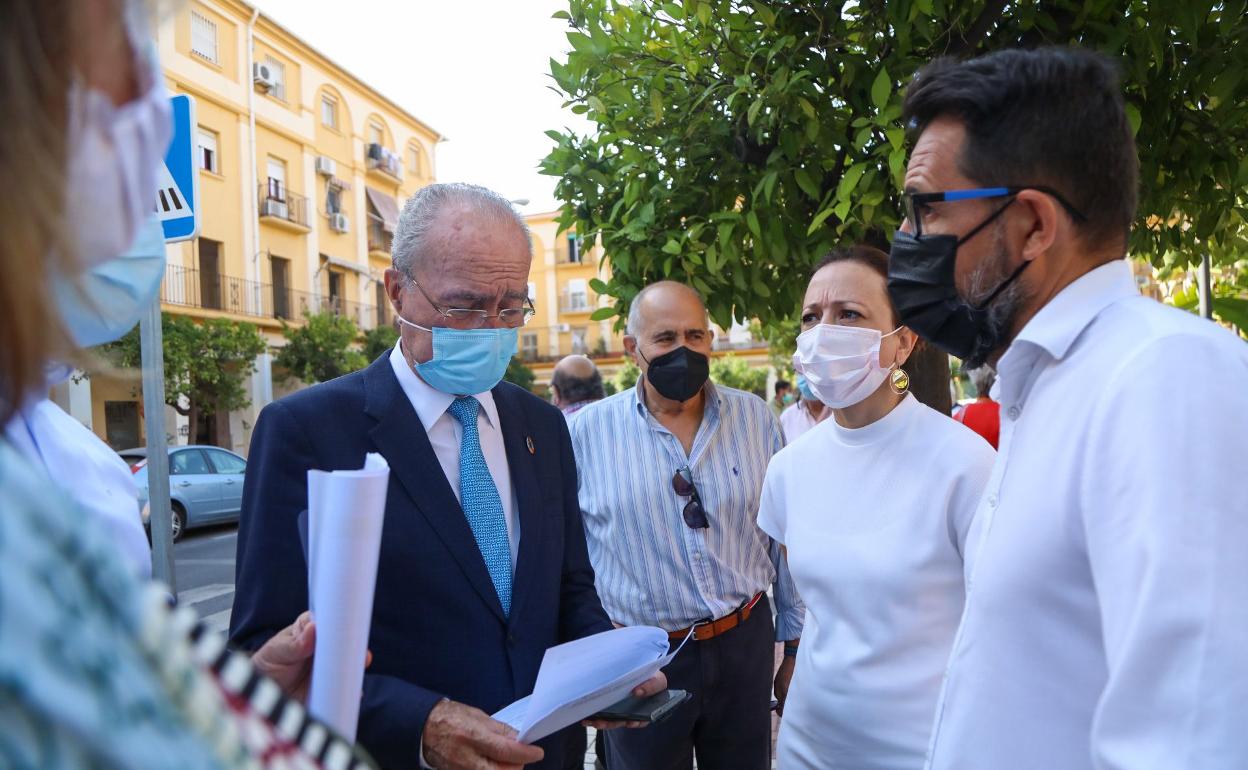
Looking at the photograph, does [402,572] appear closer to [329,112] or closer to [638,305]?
[638,305]

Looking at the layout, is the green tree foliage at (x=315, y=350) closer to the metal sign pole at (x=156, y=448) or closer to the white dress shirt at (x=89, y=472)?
the metal sign pole at (x=156, y=448)

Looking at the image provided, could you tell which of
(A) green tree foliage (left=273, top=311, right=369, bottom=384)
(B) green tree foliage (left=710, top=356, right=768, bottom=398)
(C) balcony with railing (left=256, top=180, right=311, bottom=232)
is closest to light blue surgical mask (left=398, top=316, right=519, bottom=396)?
(A) green tree foliage (left=273, top=311, right=369, bottom=384)

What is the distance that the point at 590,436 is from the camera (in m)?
3.83

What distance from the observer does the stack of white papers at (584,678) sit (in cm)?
172

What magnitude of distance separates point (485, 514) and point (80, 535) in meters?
1.73

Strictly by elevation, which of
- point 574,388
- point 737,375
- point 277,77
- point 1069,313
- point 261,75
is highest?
point 277,77

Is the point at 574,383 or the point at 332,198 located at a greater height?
the point at 332,198

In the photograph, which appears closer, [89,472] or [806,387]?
[89,472]

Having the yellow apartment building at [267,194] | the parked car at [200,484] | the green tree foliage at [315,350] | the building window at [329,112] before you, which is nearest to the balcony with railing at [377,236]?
the yellow apartment building at [267,194]

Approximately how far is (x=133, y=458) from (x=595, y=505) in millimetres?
12567

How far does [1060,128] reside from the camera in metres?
1.64

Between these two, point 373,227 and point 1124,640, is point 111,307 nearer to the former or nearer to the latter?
point 1124,640

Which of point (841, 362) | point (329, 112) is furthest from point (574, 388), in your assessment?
point (329, 112)

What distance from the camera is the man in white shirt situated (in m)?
1.19
